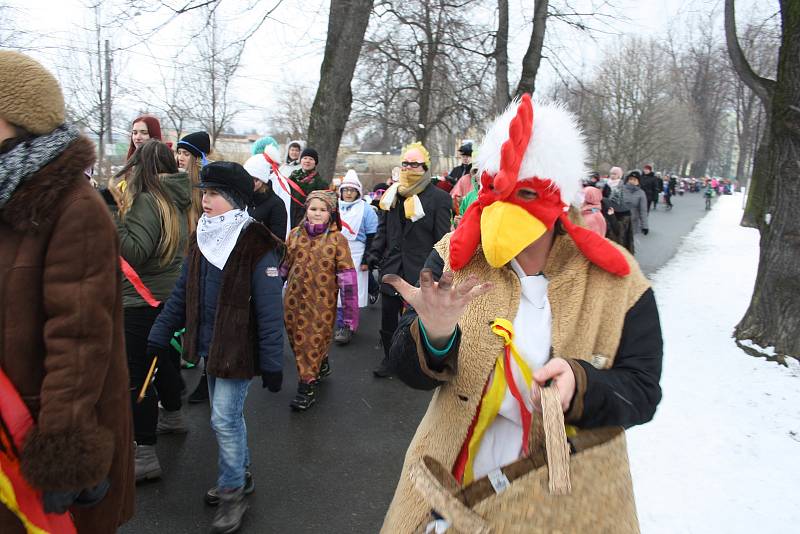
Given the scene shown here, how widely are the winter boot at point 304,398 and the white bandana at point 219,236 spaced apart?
1.91 meters

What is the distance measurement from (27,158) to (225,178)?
1.38 metres

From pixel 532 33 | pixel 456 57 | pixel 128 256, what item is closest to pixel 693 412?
pixel 128 256

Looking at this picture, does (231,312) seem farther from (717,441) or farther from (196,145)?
(717,441)

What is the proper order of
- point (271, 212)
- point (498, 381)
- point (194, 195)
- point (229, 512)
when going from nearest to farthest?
point (498, 381), point (229, 512), point (194, 195), point (271, 212)

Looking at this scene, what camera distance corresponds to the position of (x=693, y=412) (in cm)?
457

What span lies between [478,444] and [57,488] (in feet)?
4.03

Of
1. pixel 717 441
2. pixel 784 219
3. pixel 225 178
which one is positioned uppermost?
pixel 225 178

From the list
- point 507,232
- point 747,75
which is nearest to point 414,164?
point 507,232

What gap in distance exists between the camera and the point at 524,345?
5.51 ft

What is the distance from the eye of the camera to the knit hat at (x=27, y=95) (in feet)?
5.68

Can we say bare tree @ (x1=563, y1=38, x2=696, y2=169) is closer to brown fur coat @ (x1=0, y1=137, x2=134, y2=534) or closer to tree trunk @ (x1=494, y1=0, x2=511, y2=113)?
tree trunk @ (x1=494, y1=0, x2=511, y2=113)

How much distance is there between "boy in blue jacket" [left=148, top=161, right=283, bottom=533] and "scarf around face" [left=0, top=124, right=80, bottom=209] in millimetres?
1242

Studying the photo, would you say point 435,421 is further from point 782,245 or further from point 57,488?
point 782,245

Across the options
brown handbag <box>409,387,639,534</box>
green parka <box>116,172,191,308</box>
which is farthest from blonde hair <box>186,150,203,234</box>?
brown handbag <box>409,387,639,534</box>
